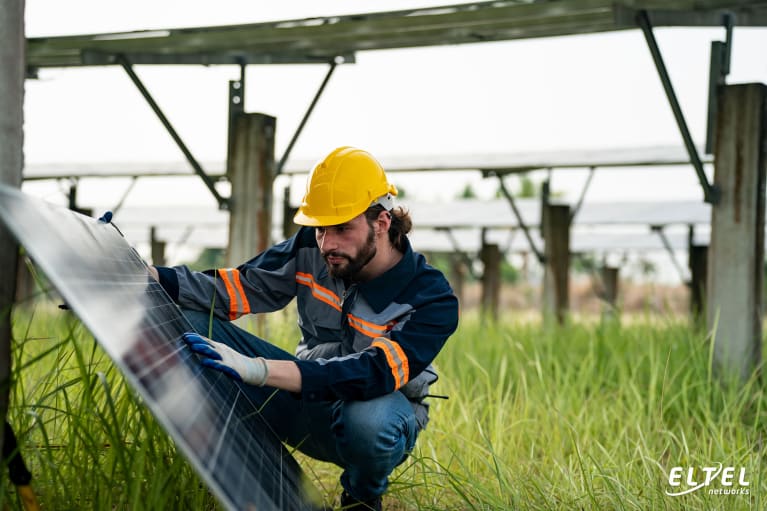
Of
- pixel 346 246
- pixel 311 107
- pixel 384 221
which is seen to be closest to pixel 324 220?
pixel 346 246

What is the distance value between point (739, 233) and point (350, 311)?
2.60m

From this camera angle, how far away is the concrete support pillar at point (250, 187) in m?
5.60

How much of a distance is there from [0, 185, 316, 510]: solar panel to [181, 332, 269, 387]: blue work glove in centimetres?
3

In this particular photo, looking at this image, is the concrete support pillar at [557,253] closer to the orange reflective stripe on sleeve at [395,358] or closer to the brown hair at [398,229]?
the brown hair at [398,229]

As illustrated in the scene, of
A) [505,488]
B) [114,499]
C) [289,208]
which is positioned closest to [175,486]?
[114,499]

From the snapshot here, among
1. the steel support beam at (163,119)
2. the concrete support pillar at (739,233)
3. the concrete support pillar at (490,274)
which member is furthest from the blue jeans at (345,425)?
the concrete support pillar at (490,274)

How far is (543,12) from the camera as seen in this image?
173 inches

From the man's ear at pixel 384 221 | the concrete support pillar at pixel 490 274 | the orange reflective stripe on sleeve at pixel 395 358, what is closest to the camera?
the orange reflective stripe on sleeve at pixel 395 358

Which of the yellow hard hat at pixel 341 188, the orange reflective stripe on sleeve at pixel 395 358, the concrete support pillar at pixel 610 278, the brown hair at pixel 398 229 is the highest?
the yellow hard hat at pixel 341 188

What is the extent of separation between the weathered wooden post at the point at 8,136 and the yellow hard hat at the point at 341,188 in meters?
0.94

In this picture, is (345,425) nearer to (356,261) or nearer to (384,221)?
(356,261)

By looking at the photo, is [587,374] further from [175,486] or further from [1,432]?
[1,432]

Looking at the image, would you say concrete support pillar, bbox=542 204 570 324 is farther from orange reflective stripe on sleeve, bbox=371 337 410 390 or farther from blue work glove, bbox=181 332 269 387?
blue work glove, bbox=181 332 269 387

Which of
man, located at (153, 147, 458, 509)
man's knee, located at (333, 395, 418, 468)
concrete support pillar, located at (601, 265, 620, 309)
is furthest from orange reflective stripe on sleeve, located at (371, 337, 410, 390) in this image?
concrete support pillar, located at (601, 265, 620, 309)
